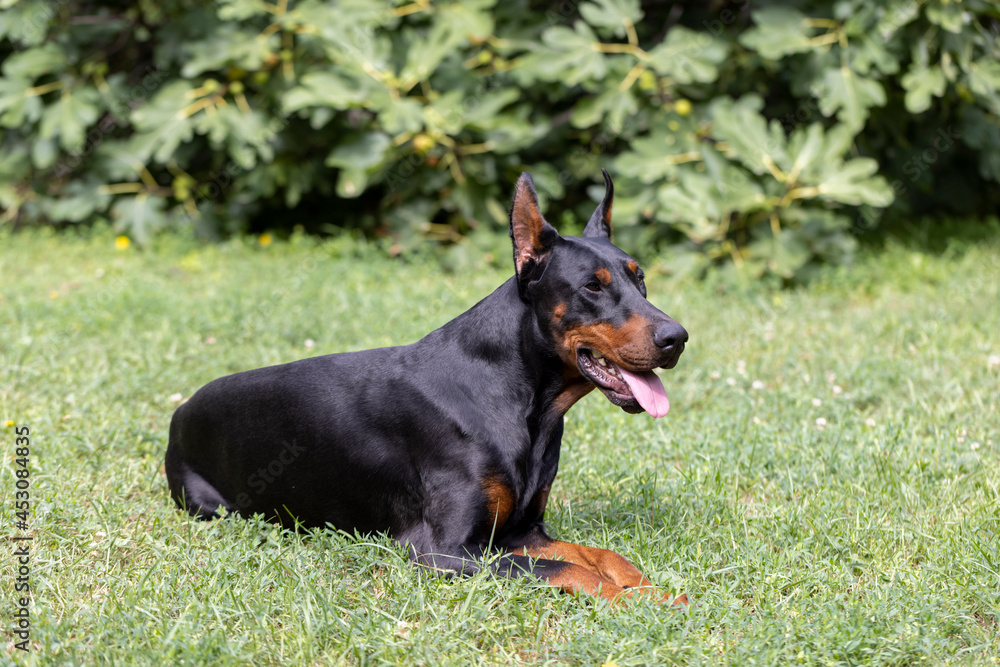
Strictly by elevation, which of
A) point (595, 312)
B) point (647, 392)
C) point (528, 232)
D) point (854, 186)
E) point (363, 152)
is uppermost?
point (528, 232)

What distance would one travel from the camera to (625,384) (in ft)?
8.54

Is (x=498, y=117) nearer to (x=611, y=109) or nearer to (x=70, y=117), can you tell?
(x=611, y=109)

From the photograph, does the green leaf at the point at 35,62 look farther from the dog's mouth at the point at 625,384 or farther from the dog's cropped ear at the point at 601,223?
the dog's mouth at the point at 625,384

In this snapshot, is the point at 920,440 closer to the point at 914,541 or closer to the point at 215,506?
the point at 914,541

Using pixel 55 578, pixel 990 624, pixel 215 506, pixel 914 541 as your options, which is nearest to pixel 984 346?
pixel 914 541

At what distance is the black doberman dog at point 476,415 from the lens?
8.55ft

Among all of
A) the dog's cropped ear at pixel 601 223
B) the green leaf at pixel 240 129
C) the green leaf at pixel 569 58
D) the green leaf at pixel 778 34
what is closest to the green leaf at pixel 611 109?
the green leaf at pixel 569 58

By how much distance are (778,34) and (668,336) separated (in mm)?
4533

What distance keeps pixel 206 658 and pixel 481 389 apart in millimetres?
1047

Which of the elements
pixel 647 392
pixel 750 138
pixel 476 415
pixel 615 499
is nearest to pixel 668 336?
pixel 647 392

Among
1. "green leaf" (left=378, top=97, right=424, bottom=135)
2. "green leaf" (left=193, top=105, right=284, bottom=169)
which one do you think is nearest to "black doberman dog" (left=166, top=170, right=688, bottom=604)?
"green leaf" (left=378, top=97, right=424, bottom=135)

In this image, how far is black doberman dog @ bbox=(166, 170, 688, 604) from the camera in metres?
2.61

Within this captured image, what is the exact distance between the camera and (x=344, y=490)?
9.54ft

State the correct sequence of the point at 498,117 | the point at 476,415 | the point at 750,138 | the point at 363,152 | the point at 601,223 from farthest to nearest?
the point at 498,117 → the point at 363,152 → the point at 750,138 → the point at 601,223 → the point at 476,415
